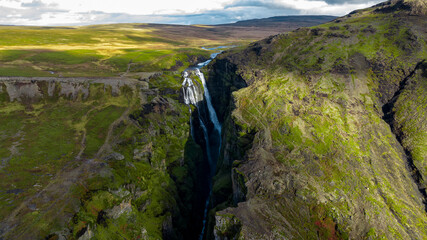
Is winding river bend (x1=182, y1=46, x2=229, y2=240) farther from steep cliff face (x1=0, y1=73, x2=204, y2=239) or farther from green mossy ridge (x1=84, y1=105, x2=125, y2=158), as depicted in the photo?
green mossy ridge (x1=84, y1=105, x2=125, y2=158)

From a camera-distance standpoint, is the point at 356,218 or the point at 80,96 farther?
the point at 80,96

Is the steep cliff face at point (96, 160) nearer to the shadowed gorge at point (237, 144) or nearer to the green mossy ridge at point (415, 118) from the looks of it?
the shadowed gorge at point (237, 144)

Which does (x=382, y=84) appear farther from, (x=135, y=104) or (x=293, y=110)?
(x=135, y=104)

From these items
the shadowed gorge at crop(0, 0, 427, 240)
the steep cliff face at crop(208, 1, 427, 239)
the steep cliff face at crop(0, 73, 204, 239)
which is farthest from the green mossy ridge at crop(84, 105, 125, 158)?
the steep cliff face at crop(208, 1, 427, 239)

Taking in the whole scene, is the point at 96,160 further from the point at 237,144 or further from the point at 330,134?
the point at 330,134

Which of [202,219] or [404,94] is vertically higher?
[404,94]

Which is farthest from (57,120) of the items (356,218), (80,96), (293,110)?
(356,218)

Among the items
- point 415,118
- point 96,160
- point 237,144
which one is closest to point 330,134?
point 415,118

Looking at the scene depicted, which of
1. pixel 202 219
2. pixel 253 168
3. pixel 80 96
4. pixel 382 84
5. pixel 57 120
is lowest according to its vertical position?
pixel 202 219
